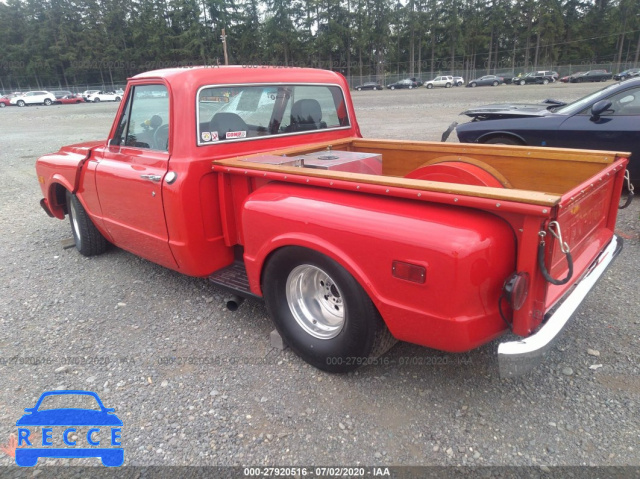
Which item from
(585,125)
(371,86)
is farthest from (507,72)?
(585,125)

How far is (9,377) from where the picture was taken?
2.93 m

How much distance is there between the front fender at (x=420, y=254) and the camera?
6.57 feet

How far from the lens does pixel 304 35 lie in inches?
2751

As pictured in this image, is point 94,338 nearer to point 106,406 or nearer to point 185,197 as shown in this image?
point 106,406

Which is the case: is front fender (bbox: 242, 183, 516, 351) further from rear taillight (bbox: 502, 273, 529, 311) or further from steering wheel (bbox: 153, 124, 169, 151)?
steering wheel (bbox: 153, 124, 169, 151)

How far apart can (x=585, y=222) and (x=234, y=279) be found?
2.33 metres

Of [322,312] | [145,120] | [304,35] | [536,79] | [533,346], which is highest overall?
[304,35]

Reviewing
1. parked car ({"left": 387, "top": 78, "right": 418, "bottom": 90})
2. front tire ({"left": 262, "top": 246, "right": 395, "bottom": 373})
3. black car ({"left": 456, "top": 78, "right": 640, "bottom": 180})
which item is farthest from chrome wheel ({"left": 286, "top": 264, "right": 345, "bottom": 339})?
parked car ({"left": 387, "top": 78, "right": 418, "bottom": 90})

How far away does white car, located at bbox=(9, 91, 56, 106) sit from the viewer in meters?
42.4

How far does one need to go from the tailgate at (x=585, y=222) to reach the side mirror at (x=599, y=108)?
3.32 m

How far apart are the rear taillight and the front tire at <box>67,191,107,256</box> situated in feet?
13.5

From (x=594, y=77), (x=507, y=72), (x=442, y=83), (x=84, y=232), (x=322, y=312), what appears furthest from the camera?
(x=507, y=72)

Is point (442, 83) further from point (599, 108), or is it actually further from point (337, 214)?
point (337, 214)

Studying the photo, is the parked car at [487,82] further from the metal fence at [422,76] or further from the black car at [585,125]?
the black car at [585,125]
